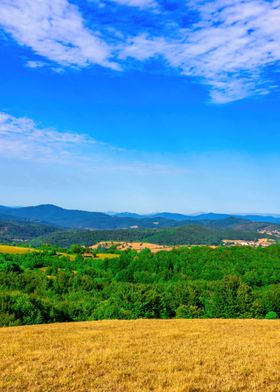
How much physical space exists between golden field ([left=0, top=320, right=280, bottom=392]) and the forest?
92.0 feet

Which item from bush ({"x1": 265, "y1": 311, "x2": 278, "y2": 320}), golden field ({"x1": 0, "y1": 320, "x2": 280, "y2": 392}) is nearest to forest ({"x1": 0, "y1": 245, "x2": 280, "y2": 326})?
bush ({"x1": 265, "y1": 311, "x2": 278, "y2": 320})

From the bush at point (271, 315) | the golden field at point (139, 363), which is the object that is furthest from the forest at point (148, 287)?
the golden field at point (139, 363)

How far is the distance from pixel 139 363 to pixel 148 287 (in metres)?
59.0

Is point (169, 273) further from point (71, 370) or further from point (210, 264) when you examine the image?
point (71, 370)

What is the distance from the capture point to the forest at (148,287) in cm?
5638

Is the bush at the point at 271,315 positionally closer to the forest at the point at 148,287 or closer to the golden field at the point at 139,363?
the forest at the point at 148,287

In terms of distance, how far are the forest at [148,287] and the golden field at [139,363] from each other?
28044mm

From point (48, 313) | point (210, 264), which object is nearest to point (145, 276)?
point (210, 264)

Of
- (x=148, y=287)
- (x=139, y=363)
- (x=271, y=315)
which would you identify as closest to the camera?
(x=139, y=363)

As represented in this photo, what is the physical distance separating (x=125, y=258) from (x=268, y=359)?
552 ft

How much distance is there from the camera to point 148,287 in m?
74.8

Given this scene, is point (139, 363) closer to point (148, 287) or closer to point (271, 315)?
point (148, 287)

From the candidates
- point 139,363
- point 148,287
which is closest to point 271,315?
point 148,287

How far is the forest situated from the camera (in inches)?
2219
